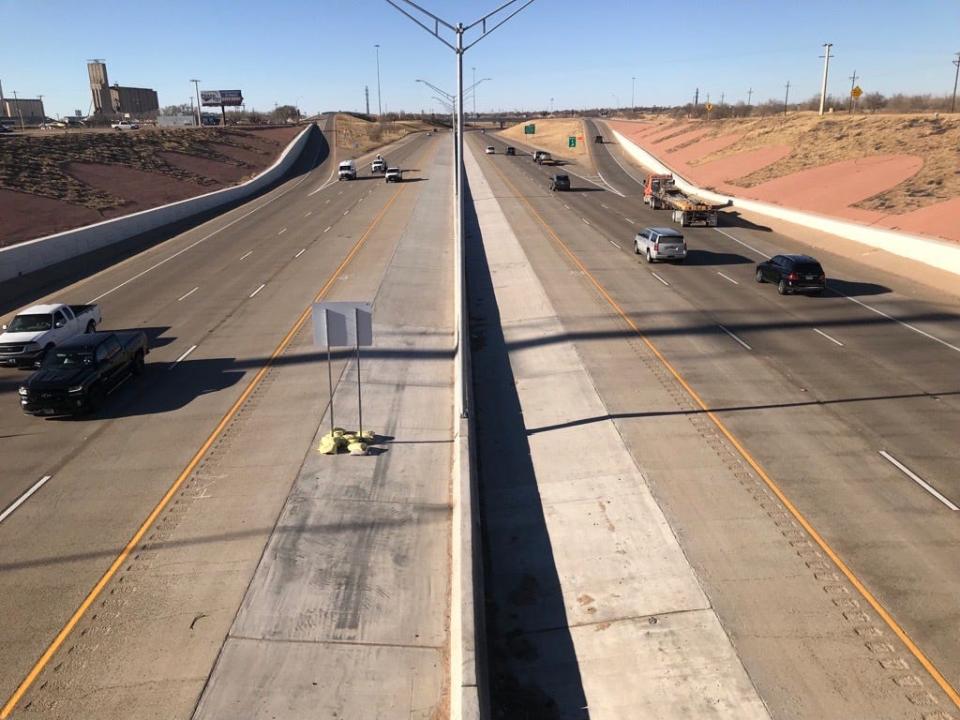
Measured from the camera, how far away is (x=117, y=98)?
182 metres

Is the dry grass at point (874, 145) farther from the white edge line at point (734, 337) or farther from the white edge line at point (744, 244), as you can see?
the white edge line at point (734, 337)

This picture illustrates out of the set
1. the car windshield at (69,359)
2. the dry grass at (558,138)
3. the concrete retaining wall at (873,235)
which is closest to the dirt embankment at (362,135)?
the dry grass at (558,138)

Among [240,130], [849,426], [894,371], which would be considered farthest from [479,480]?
[240,130]

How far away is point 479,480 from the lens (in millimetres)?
14414

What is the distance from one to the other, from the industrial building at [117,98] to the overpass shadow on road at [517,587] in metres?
193

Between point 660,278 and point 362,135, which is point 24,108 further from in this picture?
point 660,278

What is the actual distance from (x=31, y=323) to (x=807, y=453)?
20.9 metres

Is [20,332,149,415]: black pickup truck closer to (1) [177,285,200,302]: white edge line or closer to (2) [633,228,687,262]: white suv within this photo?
(1) [177,285,200,302]: white edge line

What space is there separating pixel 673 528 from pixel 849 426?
6.37 m

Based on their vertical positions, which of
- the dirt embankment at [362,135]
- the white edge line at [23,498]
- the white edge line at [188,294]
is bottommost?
the white edge line at [23,498]

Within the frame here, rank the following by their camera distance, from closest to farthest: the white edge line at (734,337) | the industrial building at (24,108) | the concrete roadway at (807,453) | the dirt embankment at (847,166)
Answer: the concrete roadway at (807,453)
the white edge line at (734,337)
the dirt embankment at (847,166)
the industrial building at (24,108)

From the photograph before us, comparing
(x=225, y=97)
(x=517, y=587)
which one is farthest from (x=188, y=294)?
(x=225, y=97)

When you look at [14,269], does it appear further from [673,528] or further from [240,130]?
[240,130]

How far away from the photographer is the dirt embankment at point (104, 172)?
147 ft
